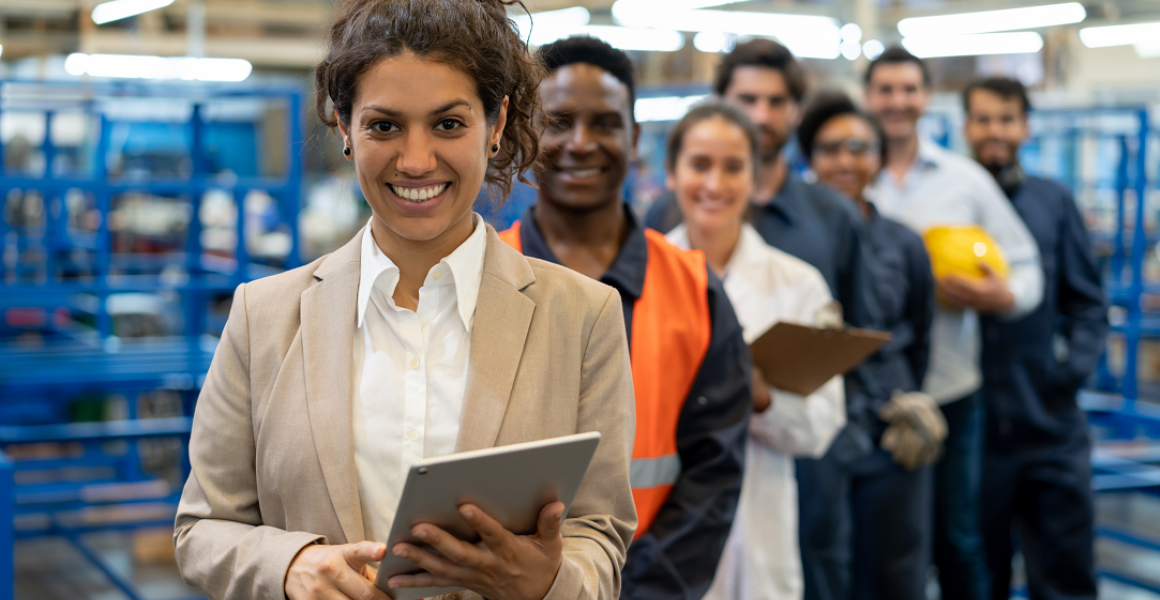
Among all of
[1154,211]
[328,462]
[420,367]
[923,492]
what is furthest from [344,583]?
[1154,211]

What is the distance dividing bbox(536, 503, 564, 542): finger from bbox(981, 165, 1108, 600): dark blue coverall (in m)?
3.08

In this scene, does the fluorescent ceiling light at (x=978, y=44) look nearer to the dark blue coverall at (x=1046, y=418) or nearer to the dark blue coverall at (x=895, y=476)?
the dark blue coverall at (x=1046, y=418)

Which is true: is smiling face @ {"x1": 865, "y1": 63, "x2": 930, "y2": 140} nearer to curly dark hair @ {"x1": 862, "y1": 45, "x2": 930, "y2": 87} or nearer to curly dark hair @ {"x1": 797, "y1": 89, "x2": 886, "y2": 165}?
curly dark hair @ {"x1": 862, "y1": 45, "x2": 930, "y2": 87}

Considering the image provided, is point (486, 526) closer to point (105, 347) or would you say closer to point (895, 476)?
point (895, 476)

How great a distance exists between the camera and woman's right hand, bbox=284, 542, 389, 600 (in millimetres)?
1094

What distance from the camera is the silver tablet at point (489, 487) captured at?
98 centimetres

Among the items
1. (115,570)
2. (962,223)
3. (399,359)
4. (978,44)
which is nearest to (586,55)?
(399,359)

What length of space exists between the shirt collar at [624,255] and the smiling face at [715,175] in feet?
1.62

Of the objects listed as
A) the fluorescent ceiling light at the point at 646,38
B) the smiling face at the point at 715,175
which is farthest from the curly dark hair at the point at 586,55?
the fluorescent ceiling light at the point at 646,38

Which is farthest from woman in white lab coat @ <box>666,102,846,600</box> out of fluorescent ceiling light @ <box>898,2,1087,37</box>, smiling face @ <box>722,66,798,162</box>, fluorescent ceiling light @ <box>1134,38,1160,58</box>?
fluorescent ceiling light @ <box>1134,38,1160,58</box>

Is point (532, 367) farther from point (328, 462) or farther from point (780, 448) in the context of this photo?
point (780, 448)

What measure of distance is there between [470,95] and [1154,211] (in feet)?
40.8

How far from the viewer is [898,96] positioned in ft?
12.3

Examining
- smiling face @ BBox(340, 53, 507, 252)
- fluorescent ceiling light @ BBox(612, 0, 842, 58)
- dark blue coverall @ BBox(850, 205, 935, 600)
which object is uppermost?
fluorescent ceiling light @ BBox(612, 0, 842, 58)
